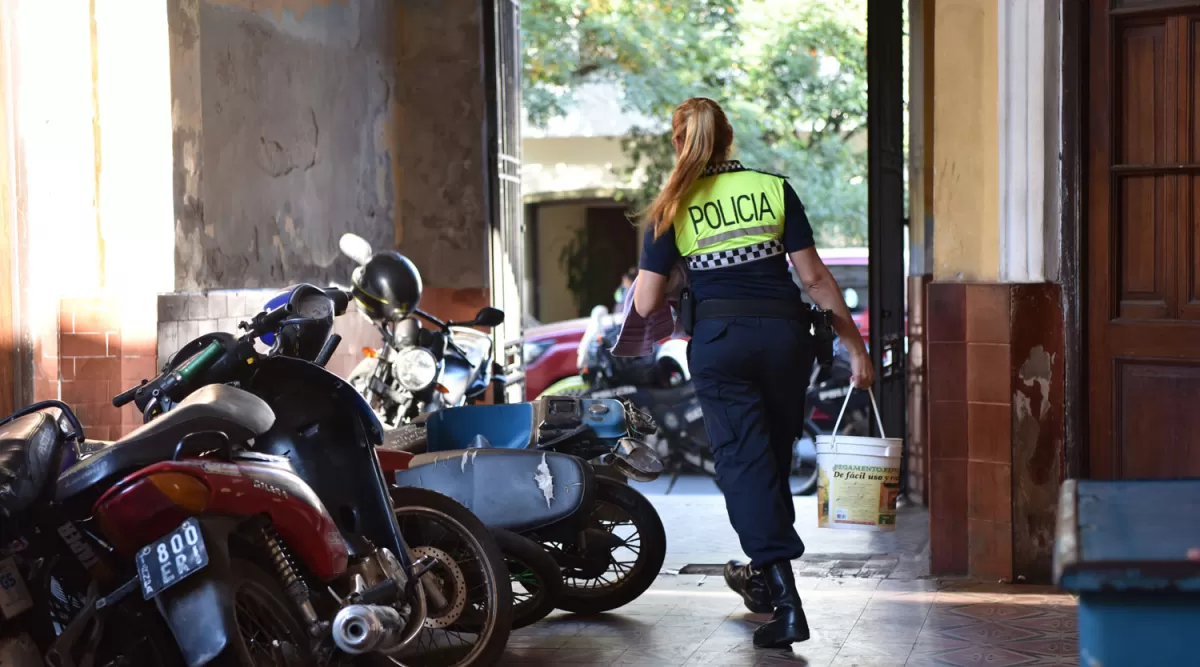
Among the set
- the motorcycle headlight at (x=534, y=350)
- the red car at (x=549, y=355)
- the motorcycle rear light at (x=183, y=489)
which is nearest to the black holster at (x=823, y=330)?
the motorcycle rear light at (x=183, y=489)

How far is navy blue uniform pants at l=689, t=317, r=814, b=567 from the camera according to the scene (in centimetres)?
478

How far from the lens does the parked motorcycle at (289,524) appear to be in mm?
3145

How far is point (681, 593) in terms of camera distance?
19.4ft

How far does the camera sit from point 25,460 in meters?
3.12

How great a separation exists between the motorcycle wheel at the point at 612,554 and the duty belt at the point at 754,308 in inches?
34.7

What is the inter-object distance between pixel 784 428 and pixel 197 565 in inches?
93.6

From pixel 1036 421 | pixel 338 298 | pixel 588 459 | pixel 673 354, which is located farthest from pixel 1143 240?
pixel 673 354

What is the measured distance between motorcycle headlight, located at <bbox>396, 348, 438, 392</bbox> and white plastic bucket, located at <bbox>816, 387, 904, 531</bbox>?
1.96 m

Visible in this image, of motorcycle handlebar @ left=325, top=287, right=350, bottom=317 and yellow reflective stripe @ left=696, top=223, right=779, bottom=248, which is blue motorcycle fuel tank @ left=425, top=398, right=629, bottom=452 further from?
motorcycle handlebar @ left=325, top=287, right=350, bottom=317

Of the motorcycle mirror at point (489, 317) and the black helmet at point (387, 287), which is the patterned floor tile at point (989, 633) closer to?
the motorcycle mirror at point (489, 317)

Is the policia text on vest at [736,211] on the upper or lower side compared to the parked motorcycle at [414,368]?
upper

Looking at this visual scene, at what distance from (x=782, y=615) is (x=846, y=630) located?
0.43 meters

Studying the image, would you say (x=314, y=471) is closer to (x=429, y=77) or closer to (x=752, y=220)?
(x=752, y=220)

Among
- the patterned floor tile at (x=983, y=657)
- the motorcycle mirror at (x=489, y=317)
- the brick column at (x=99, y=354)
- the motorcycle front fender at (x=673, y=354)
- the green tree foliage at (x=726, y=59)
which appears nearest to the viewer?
the patterned floor tile at (x=983, y=657)
